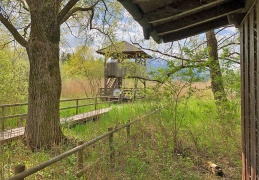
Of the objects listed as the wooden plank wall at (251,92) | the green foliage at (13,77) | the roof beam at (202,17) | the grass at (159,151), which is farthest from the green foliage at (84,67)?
the wooden plank wall at (251,92)

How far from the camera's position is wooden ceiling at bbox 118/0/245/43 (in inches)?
118

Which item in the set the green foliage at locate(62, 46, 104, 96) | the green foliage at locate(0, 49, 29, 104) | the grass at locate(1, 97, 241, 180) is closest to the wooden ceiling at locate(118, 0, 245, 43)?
the grass at locate(1, 97, 241, 180)

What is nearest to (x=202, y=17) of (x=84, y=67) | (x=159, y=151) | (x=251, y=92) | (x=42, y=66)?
(x=251, y=92)

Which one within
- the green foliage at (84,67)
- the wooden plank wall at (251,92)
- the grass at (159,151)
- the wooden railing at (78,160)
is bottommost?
the grass at (159,151)

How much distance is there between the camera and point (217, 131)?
620 cm

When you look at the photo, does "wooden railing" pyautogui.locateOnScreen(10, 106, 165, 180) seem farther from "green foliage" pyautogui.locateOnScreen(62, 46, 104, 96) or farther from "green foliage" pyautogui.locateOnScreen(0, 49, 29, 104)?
"green foliage" pyautogui.locateOnScreen(62, 46, 104, 96)

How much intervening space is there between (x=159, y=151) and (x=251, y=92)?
9.18 feet

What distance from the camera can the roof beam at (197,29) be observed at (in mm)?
3860

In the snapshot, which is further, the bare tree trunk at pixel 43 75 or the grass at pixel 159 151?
the bare tree trunk at pixel 43 75

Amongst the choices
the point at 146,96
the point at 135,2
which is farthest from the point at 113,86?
the point at 135,2

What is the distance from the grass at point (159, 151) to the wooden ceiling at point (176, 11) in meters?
1.97

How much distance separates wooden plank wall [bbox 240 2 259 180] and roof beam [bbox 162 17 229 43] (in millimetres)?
776

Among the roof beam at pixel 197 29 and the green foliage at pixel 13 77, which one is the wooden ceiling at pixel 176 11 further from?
the green foliage at pixel 13 77

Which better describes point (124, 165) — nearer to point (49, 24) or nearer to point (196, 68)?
point (196, 68)
